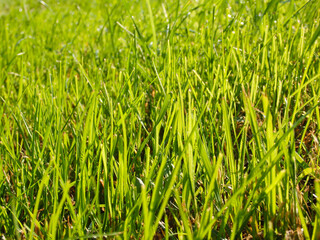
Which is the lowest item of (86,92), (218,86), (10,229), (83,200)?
(10,229)

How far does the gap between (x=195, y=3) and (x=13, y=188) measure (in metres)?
2.35

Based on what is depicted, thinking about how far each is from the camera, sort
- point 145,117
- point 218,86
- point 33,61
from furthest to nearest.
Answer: point 33,61 → point 145,117 → point 218,86

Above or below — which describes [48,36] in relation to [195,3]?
below

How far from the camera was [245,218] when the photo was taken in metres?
0.88

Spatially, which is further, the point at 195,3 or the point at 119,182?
the point at 195,3

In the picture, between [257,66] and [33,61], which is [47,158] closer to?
[257,66]

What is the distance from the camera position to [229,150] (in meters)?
0.96

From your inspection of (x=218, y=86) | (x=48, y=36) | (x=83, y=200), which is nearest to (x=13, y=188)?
(x=83, y=200)

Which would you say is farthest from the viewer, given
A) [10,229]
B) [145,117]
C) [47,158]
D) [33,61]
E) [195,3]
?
[195,3]

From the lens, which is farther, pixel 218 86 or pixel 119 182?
pixel 218 86

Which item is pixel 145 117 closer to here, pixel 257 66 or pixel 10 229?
pixel 257 66

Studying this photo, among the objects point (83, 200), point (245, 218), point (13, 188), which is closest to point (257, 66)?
point (245, 218)

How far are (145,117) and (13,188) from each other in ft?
2.13

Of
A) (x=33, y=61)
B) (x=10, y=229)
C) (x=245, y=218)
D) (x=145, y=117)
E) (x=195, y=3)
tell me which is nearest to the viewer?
(x=245, y=218)
